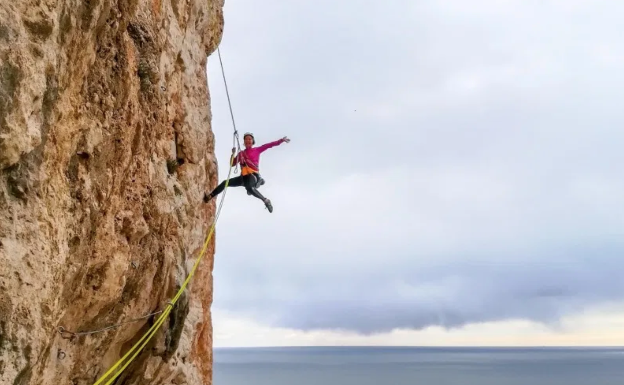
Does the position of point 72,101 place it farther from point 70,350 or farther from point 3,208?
point 70,350

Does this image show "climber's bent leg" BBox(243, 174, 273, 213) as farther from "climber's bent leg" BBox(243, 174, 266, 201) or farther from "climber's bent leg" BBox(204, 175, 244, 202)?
"climber's bent leg" BBox(204, 175, 244, 202)

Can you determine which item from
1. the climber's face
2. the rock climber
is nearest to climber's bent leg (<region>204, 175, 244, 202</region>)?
the rock climber

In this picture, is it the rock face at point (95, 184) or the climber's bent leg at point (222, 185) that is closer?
the rock face at point (95, 184)

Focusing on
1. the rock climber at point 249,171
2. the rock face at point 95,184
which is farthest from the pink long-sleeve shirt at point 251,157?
the rock face at point 95,184

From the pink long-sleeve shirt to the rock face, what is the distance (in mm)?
997

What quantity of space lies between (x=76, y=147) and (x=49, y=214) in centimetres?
95

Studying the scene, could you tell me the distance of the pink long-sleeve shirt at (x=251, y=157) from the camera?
12.0 m

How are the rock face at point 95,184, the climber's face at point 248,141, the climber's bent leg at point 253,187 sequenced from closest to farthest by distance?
1. the rock face at point 95,184
2. the climber's bent leg at point 253,187
3. the climber's face at point 248,141

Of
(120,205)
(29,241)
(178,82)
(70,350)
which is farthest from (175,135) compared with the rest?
(29,241)

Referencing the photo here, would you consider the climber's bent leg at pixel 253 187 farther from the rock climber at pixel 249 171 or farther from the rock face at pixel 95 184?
the rock face at pixel 95 184

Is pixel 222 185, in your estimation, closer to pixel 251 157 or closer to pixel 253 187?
pixel 253 187

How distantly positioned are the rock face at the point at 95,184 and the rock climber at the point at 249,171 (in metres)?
0.93

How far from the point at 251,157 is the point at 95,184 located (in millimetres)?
5729

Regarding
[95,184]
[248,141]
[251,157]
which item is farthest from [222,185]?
[95,184]
